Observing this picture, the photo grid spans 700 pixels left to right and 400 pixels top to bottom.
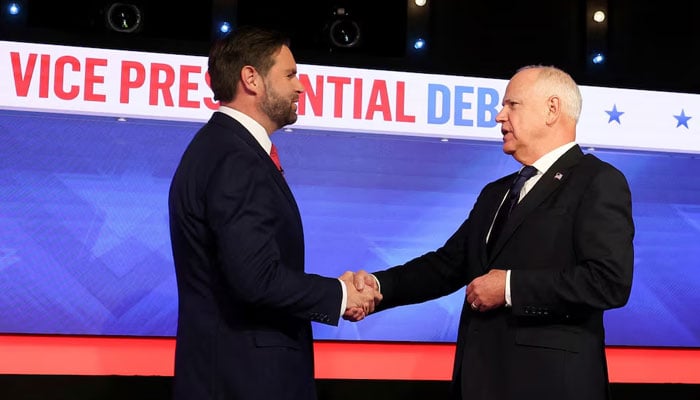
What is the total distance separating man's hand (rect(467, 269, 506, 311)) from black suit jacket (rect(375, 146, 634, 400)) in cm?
3

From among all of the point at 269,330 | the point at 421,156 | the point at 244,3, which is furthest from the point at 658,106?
the point at 269,330

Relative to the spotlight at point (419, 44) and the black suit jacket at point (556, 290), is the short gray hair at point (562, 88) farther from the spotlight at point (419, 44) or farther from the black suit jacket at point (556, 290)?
the spotlight at point (419, 44)

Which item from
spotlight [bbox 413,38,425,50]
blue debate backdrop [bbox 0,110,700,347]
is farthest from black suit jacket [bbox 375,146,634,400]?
spotlight [bbox 413,38,425,50]

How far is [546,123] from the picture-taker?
255 centimetres

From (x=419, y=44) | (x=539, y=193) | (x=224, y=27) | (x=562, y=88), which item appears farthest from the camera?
(x=419, y=44)

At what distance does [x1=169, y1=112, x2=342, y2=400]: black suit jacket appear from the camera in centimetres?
205

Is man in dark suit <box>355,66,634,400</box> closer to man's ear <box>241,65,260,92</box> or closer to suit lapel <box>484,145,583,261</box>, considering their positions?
suit lapel <box>484,145,583,261</box>

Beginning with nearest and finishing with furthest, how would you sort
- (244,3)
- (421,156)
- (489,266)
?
1. (489,266)
2. (421,156)
3. (244,3)

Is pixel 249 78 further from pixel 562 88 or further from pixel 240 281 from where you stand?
pixel 562 88

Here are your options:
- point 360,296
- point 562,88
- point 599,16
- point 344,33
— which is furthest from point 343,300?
point 599,16

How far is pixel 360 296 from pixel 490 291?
0.35m

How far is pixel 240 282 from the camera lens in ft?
6.67

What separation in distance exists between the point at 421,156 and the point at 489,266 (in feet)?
6.58

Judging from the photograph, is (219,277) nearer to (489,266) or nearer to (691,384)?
(489,266)
